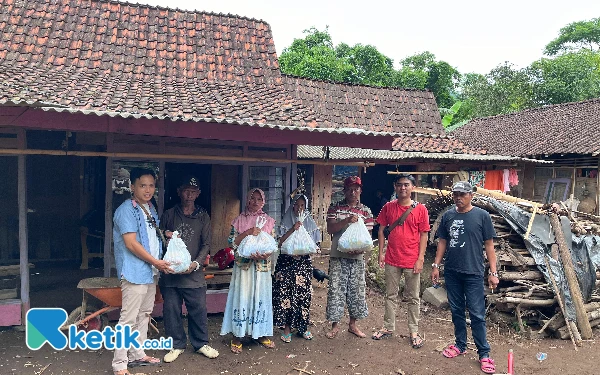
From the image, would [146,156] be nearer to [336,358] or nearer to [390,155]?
[336,358]

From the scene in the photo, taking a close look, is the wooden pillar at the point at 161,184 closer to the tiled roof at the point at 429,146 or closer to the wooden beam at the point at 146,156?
the wooden beam at the point at 146,156

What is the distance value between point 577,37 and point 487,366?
125 feet

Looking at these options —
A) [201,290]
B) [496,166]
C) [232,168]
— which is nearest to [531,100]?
[496,166]

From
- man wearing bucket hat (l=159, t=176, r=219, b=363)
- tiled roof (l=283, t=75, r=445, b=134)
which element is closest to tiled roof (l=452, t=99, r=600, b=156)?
tiled roof (l=283, t=75, r=445, b=134)

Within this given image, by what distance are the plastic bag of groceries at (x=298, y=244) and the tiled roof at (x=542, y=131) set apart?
1210 cm

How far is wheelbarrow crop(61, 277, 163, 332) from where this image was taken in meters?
4.38

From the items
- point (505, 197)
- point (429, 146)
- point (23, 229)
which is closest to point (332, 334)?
point (23, 229)

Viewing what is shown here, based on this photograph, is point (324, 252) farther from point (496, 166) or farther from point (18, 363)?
point (18, 363)

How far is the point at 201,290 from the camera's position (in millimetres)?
4477

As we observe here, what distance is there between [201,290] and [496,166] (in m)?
11.5

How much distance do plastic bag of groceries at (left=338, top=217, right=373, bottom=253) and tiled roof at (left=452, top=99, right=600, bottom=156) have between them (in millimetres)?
11566

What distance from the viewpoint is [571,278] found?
5.71 meters

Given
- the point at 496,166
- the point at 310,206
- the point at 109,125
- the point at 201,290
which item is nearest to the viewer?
the point at 109,125

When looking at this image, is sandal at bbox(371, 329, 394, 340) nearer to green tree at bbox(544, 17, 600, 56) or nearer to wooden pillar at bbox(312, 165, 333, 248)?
wooden pillar at bbox(312, 165, 333, 248)
